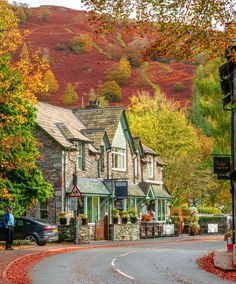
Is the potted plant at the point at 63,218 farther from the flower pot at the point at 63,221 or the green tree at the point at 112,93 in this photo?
the green tree at the point at 112,93

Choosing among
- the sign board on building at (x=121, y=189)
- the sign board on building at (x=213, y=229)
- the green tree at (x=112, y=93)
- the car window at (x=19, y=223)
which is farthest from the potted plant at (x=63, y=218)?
the green tree at (x=112, y=93)

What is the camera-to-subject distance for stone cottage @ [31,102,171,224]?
1805 inches

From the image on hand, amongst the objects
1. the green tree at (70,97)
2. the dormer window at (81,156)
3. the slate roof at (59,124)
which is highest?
the green tree at (70,97)

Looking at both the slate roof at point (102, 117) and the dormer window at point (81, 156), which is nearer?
the dormer window at point (81, 156)

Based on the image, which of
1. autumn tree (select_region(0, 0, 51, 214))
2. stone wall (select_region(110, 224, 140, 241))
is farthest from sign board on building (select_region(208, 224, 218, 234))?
autumn tree (select_region(0, 0, 51, 214))

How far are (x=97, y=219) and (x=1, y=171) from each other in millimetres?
13832

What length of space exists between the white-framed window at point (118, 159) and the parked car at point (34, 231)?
16.1 metres

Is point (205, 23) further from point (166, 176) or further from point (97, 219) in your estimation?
point (166, 176)

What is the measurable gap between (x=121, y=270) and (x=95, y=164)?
29102mm

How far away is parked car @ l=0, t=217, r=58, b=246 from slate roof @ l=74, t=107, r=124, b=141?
53.9ft

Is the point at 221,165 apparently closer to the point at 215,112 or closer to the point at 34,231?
the point at 34,231

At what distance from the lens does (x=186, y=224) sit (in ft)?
195

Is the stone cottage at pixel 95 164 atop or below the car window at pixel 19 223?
atop

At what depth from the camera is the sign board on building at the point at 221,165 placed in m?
28.6
